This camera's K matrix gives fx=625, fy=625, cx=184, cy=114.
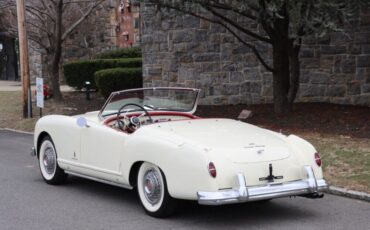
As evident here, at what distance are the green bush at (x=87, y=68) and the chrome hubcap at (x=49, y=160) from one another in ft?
42.5

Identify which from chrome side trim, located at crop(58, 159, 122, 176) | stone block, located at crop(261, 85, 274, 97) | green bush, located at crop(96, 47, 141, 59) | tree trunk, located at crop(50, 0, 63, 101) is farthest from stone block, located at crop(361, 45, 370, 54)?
green bush, located at crop(96, 47, 141, 59)

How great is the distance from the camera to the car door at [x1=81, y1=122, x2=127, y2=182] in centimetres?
699

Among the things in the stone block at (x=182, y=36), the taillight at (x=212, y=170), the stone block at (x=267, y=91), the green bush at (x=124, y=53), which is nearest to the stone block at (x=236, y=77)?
the stone block at (x=267, y=91)

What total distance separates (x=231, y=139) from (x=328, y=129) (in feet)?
18.0

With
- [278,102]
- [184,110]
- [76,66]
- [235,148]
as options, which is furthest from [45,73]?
[235,148]

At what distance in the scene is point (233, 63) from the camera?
15641 mm

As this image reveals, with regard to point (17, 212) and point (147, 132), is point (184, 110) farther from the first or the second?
point (17, 212)

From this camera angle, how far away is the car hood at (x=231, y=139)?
6098 millimetres

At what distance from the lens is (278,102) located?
13219mm

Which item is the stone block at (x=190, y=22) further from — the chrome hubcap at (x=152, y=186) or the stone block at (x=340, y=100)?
the chrome hubcap at (x=152, y=186)

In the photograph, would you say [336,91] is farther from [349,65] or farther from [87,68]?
[87,68]

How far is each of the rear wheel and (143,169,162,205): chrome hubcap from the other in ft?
6.69

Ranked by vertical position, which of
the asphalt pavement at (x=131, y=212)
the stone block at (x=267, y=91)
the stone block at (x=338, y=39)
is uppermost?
the stone block at (x=338, y=39)

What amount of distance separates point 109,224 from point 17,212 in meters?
1.22
